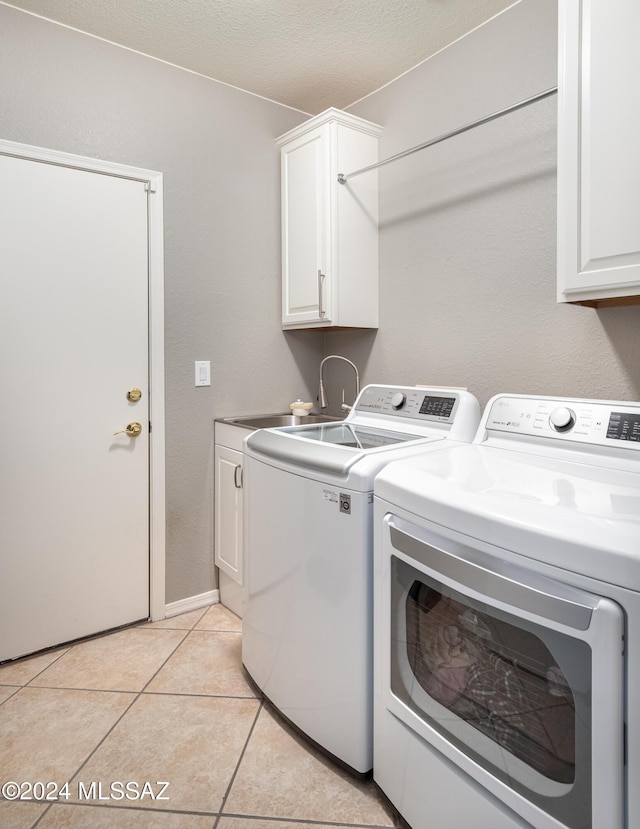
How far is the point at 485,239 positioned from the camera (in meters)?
2.05

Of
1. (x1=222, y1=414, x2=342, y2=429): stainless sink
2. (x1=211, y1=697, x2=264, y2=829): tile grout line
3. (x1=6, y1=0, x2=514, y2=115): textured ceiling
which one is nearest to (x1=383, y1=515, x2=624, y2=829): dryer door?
(x1=211, y1=697, x2=264, y2=829): tile grout line

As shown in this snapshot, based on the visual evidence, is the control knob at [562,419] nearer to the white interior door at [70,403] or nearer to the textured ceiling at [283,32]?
the textured ceiling at [283,32]

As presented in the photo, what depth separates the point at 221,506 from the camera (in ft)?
8.21

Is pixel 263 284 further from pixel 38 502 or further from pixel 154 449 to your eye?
pixel 38 502

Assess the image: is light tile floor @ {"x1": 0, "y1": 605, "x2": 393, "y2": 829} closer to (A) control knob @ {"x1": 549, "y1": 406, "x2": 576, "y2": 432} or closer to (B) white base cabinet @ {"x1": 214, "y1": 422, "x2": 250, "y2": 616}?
(B) white base cabinet @ {"x1": 214, "y1": 422, "x2": 250, "y2": 616}

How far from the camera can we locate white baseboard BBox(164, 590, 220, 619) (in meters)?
2.44

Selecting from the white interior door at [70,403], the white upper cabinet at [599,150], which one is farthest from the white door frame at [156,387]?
the white upper cabinet at [599,150]

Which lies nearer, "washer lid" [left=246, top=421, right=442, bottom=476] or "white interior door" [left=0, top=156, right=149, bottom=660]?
"washer lid" [left=246, top=421, right=442, bottom=476]

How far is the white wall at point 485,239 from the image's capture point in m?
1.80

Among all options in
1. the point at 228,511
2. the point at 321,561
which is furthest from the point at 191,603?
the point at 321,561

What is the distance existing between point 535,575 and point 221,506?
1.84 meters

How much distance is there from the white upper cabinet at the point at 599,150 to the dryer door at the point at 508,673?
869 millimetres

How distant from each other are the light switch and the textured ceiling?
53.8 inches

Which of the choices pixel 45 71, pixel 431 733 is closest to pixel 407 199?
pixel 45 71
